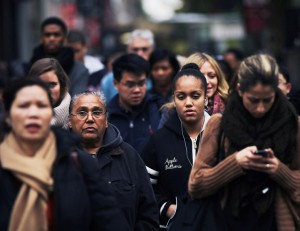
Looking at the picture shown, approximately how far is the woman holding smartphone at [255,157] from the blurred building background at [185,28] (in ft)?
39.4

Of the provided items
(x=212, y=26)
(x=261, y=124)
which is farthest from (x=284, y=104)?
(x=212, y=26)

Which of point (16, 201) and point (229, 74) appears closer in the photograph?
point (16, 201)

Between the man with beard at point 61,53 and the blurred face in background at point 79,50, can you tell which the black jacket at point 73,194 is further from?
the blurred face in background at point 79,50

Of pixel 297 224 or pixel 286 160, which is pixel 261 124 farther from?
pixel 297 224

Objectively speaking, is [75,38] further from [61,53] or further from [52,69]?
[52,69]

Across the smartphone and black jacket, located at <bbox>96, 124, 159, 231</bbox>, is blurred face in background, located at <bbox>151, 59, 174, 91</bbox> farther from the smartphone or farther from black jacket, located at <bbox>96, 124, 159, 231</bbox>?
the smartphone

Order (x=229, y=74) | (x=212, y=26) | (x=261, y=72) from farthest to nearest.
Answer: (x=212, y=26) → (x=229, y=74) → (x=261, y=72)

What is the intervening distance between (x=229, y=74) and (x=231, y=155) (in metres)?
5.75

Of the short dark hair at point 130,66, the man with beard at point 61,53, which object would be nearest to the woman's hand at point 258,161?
the short dark hair at point 130,66

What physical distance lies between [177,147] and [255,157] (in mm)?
1801

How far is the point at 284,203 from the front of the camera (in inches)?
252

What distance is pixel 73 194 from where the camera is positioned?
579 centimetres

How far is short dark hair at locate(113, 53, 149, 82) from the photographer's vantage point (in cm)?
1042

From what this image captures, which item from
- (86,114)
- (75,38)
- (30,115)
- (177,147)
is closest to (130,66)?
(177,147)
